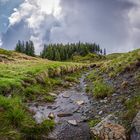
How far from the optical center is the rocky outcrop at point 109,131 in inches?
564

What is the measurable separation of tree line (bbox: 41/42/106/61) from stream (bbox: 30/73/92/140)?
391 feet

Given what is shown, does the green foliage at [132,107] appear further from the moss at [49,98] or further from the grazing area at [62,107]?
the moss at [49,98]

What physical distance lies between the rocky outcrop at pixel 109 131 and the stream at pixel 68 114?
1.96 ft

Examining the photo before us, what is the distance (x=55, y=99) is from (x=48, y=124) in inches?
300

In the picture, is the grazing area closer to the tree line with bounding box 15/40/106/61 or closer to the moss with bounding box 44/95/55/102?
the moss with bounding box 44/95/55/102

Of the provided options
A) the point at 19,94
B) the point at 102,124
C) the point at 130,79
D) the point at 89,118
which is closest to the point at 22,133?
the point at 102,124

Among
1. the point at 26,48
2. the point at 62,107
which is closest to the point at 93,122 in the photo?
the point at 62,107

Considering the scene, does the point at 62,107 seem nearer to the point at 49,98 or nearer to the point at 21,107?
the point at 49,98

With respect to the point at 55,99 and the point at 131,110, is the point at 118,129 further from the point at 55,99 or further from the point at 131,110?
the point at 55,99

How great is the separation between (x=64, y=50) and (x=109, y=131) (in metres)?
146

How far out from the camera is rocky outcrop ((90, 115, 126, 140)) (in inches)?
564

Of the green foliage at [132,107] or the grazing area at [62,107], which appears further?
the green foliage at [132,107]

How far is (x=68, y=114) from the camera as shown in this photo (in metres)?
19.6

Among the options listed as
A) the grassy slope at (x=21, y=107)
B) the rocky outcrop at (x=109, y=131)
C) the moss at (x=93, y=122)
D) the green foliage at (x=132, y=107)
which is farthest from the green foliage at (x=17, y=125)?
the green foliage at (x=132, y=107)
